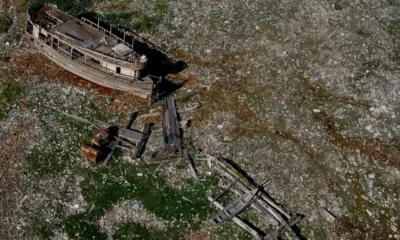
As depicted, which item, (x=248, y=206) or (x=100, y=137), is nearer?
(x=248, y=206)

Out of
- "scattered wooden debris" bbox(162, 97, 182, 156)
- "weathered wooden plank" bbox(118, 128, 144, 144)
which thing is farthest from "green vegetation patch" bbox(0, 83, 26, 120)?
"scattered wooden debris" bbox(162, 97, 182, 156)

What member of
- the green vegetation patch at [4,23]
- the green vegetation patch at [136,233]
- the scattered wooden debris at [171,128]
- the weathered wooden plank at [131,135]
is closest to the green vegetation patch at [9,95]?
the green vegetation patch at [4,23]

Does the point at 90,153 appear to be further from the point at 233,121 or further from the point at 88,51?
the point at 233,121

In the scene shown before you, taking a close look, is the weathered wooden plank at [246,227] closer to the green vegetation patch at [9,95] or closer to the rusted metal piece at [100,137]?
the rusted metal piece at [100,137]

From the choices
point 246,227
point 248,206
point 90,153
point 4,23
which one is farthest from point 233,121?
point 4,23

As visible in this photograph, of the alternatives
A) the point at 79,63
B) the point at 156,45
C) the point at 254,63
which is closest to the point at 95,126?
the point at 79,63
